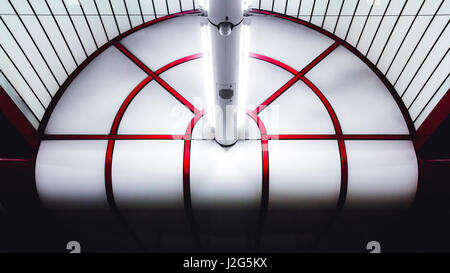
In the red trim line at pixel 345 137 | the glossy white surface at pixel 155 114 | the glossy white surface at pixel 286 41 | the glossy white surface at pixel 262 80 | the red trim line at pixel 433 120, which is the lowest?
the red trim line at pixel 433 120

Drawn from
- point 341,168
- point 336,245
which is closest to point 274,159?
point 341,168

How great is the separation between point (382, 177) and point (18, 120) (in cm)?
1071

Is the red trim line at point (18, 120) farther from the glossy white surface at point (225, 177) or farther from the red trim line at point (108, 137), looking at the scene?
the glossy white surface at point (225, 177)

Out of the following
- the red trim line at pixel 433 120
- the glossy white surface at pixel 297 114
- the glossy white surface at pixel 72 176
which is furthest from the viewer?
the glossy white surface at pixel 297 114

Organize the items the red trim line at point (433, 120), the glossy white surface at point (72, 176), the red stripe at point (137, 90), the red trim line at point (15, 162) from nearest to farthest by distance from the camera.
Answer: the red trim line at point (433, 120) < the red trim line at point (15, 162) < the glossy white surface at point (72, 176) < the red stripe at point (137, 90)

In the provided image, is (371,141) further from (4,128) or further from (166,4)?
(4,128)

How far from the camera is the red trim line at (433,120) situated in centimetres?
804

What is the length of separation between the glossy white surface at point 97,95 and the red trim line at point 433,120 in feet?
28.8

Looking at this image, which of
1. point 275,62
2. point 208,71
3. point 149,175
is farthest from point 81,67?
point 275,62

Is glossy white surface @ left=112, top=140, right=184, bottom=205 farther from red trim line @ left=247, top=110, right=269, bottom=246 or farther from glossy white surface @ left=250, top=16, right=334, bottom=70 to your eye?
glossy white surface @ left=250, top=16, right=334, bottom=70

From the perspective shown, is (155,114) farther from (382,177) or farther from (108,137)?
(382,177)

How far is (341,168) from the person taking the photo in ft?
30.3

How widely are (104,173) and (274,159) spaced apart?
5.16 meters

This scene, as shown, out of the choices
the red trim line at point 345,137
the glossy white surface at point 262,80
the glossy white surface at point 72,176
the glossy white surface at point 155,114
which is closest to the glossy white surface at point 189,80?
the glossy white surface at point 155,114
